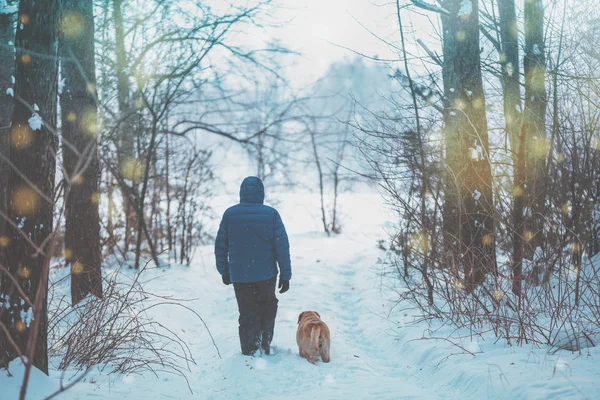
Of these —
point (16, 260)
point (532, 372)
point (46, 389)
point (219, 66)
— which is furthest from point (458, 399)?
point (219, 66)

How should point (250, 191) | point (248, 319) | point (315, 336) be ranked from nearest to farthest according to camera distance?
point (315, 336)
point (248, 319)
point (250, 191)

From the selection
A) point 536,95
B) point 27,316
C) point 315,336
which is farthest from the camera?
point 536,95

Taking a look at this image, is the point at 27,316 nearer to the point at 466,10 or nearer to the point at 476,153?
the point at 476,153

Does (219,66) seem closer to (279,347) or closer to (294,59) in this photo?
(294,59)

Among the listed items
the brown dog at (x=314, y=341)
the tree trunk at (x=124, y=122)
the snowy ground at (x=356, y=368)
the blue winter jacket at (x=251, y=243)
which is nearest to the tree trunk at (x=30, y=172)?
the snowy ground at (x=356, y=368)

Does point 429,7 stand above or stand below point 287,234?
above

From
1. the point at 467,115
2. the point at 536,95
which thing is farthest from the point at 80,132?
the point at 536,95

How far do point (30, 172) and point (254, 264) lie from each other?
2228 mm

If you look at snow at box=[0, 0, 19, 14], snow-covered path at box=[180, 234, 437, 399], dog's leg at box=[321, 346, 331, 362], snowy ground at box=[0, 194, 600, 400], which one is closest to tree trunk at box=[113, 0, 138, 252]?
snow at box=[0, 0, 19, 14]

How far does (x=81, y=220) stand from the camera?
689cm

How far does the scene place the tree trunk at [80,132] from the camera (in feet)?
21.6

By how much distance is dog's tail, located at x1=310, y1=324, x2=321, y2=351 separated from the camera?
14.8 feet

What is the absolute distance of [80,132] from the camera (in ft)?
21.7

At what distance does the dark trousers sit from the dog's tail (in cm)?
50
